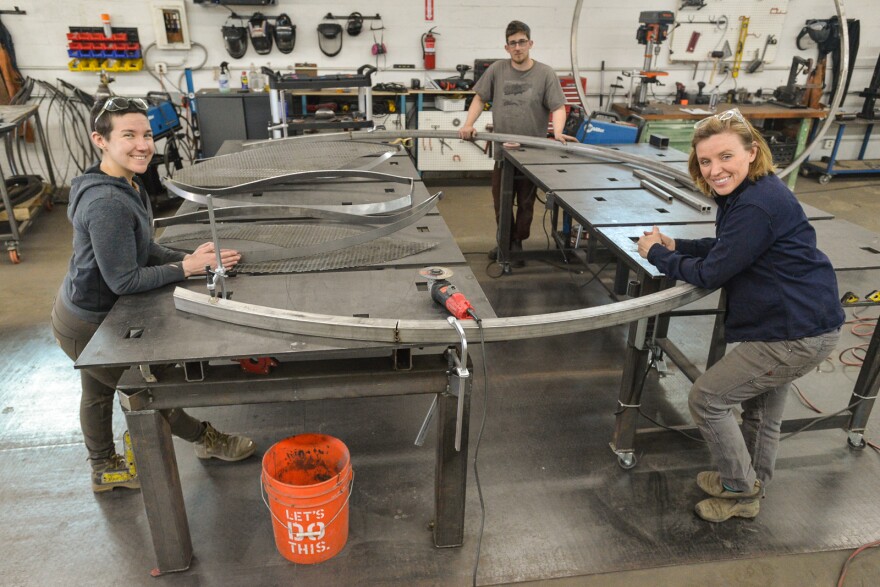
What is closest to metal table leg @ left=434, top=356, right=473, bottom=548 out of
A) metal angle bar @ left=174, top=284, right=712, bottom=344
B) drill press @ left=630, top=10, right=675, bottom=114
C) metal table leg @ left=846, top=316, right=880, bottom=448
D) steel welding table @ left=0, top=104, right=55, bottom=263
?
metal angle bar @ left=174, top=284, right=712, bottom=344

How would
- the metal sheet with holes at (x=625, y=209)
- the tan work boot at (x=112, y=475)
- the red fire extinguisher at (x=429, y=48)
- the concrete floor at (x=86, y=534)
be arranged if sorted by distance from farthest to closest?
the red fire extinguisher at (x=429, y=48)
the metal sheet with holes at (x=625, y=209)
the tan work boot at (x=112, y=475)
the concrete floor at (x=86, y=534)

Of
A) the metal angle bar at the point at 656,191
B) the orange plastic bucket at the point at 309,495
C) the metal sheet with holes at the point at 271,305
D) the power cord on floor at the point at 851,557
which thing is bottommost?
the power cord on floor at the point at 851,557

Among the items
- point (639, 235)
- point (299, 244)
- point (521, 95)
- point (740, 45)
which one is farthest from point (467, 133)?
point (740, 45)

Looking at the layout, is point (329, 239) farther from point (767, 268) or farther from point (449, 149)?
point (449, 149)

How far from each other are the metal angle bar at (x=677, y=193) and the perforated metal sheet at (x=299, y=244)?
115cm

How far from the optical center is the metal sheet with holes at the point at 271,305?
1335 mm

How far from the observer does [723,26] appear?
561 cm

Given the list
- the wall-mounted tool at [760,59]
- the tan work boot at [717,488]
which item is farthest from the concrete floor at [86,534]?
the wall-mounted tool at [760,59]

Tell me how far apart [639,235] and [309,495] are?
1375mm

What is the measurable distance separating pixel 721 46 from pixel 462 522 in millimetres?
5548

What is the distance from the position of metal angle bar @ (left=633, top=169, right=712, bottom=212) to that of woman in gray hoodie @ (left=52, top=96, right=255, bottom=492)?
70.2 inches

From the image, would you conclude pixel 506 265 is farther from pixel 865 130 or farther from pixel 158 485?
pixel 865 130

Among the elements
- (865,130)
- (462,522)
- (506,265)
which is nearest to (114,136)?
(462,522)

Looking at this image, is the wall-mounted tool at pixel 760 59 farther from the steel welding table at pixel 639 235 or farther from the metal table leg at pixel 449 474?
the metal table leg at pixel 449 474
